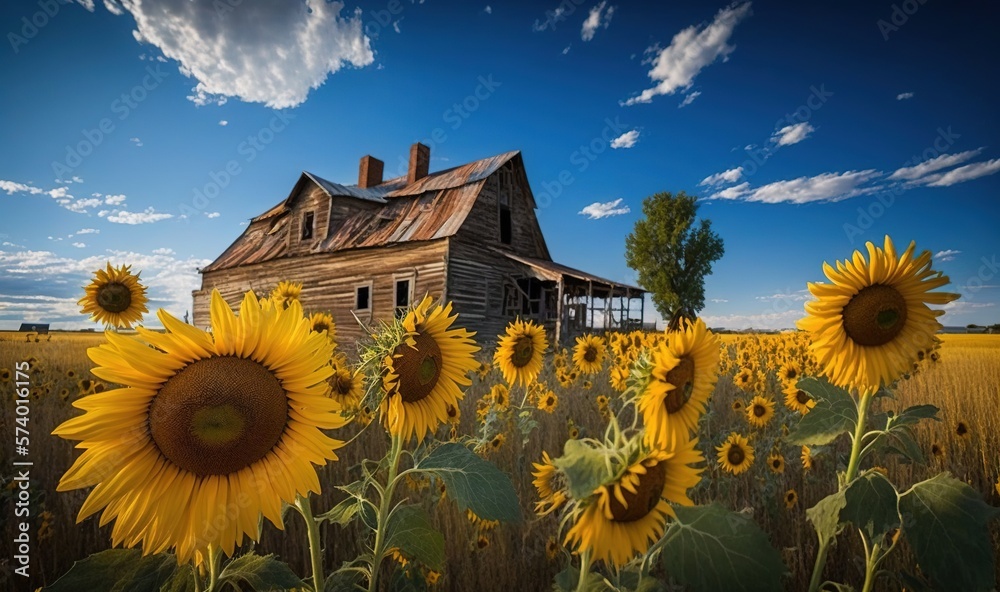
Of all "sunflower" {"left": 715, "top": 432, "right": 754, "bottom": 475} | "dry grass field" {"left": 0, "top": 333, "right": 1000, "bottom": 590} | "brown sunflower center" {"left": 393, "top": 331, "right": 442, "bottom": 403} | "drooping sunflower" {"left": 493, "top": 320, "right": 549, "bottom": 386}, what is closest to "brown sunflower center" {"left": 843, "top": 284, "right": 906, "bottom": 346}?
"dry grass field" {"left": 0, "top": 333, "right": 1000, "bottom": 590}

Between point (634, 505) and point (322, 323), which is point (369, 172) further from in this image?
A: point (634, 505)

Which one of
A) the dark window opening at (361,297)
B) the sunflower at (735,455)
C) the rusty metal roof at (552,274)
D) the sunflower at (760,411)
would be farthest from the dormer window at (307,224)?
the sunflower at (735,455)

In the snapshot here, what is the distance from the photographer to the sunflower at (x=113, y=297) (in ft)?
13.7

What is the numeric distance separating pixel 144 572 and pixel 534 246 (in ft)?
69.4

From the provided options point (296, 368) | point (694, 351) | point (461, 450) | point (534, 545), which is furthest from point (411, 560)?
point (694, 351)

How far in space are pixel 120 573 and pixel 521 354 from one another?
9.56 ft

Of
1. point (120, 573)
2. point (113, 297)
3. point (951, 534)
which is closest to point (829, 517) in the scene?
point (951, 534)

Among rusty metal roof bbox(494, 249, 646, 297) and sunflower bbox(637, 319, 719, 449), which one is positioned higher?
rusty metal roof bbox(494, 249, 646, 297)

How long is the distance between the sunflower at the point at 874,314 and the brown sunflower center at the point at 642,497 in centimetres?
142

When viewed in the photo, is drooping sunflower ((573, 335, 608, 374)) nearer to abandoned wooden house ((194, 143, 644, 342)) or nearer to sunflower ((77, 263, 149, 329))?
sunflower ((77, 263, 149, 329))

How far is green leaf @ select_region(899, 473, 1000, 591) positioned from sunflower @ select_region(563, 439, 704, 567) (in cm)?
103

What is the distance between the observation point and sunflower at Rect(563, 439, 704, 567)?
1.20 m

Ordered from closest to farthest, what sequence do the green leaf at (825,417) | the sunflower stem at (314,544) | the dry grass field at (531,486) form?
the sunflower stem at (314,544) < the green leaf at (825,417) < the dry grass field at (531,486)

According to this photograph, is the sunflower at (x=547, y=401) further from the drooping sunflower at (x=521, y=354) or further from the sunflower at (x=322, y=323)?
the sunflower at (x=322, y=323)
